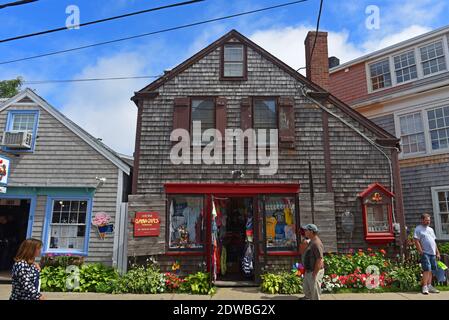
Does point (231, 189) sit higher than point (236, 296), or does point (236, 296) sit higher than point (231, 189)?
point (231, 189)

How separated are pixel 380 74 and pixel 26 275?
50.3 feet

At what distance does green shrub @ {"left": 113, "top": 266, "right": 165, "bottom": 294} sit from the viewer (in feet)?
27.7

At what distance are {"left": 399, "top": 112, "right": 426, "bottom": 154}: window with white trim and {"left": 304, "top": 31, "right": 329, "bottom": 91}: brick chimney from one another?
416cm

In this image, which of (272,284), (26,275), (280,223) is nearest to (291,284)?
(272,284)

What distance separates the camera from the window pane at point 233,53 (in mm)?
10875

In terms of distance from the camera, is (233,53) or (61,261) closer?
(61,261)

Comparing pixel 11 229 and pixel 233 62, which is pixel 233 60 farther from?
pixel 11 229

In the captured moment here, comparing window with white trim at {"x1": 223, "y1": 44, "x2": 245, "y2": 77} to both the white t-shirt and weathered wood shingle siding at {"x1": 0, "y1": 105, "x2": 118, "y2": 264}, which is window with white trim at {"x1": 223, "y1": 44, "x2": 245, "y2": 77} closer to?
weathered wood shingle siding at {"x1": 0, "y1": 105, "x2": 118, "y2": 264}

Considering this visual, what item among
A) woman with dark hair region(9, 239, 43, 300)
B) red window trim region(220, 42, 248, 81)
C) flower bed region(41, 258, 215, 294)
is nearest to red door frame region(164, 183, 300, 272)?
flower bed region(41, 258, 215, 294)

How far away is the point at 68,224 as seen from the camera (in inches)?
391

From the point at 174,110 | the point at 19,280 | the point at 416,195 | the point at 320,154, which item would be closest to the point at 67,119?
the point at 174,110

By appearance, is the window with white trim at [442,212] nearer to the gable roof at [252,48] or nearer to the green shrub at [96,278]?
the gable roof at [252,48]

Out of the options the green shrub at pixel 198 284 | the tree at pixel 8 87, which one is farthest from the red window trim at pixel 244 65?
the tree at pixel 8 87

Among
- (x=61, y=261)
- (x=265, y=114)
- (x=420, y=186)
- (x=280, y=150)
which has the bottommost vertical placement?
(x=61, y=261)
